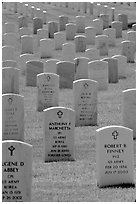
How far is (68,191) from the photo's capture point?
11859 millimetres

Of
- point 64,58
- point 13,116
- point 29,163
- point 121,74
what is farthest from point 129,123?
point 64,58

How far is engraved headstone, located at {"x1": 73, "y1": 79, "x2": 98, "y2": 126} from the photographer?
16.9 meters

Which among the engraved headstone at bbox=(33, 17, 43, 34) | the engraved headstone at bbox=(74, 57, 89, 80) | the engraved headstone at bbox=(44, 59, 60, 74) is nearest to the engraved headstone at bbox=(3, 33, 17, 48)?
the engraved headstone at bbox=(33, 17, 43, 34)

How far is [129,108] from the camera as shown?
1568 centimetres

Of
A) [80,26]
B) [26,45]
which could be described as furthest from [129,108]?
[80,26]

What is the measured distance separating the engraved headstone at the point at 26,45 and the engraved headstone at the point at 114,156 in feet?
53.1

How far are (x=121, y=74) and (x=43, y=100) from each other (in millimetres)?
5902

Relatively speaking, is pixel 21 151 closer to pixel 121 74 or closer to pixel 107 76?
pixel 107 76

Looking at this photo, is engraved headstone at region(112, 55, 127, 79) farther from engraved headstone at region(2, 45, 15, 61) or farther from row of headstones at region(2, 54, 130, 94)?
engraved headstone at region(2, 45, 15, 61)

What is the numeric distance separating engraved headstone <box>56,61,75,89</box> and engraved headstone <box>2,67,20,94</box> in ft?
5.29

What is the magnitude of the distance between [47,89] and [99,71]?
3.48 m

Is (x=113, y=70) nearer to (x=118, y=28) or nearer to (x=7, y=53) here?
(x=7, y=53)

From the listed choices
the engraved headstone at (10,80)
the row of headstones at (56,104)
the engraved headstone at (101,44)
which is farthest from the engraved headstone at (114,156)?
the engraved headstone at (101,44)

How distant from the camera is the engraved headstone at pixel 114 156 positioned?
12.2 m
